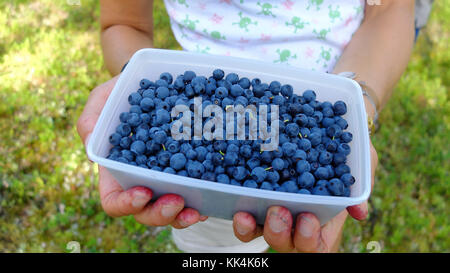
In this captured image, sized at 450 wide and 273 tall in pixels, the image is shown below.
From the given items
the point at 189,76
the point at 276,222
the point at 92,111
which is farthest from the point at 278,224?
the point at 92,111

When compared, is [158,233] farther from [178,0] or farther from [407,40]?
[407,40]

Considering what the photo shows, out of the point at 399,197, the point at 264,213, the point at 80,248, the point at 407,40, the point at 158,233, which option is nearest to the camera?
the point at 264,213

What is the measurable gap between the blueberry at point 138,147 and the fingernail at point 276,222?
374mm

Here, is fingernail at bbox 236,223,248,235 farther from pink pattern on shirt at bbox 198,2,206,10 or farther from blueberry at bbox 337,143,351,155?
pink pattern on shirt at bbox 198,2,206,10

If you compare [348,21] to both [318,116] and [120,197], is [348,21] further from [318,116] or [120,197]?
[120,197]

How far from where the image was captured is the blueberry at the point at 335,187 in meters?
0.87

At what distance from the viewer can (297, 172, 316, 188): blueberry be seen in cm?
89

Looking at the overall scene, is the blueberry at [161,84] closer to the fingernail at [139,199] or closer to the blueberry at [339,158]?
the fingernail at [139,199]

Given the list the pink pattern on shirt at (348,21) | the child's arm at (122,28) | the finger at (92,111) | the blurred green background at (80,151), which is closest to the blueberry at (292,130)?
the finger at (92,111)

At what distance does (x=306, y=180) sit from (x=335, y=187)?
0.24ft

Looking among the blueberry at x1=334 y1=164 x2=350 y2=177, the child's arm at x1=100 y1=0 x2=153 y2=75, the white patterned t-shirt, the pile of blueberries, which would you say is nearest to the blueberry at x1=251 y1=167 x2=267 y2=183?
the pile of blueberries

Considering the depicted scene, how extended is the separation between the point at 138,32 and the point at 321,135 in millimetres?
1040

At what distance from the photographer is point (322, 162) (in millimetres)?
951
